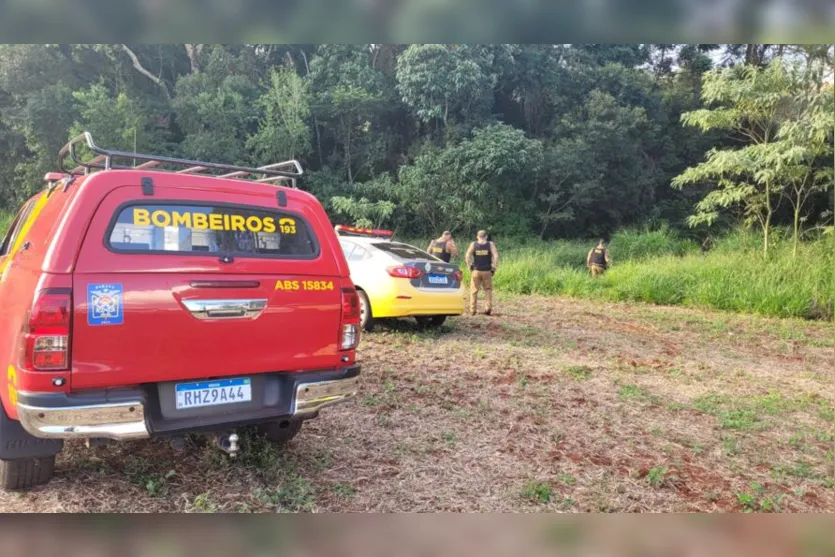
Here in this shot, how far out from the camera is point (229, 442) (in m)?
2.96

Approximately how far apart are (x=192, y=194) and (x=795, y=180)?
1477cm

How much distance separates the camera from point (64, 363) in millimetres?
2391

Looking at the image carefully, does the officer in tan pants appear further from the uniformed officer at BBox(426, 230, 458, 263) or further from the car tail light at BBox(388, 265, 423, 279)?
the car tail light at BBox(388, 265, 423, 279)

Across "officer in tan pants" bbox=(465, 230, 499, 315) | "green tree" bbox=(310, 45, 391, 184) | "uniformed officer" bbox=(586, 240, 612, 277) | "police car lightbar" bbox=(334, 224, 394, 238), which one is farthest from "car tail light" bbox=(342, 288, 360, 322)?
"green tree" bbox=(310, 45, 391, 184)

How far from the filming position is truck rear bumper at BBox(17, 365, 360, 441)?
238cm

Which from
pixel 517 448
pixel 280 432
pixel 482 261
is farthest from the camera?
pixel 482 261

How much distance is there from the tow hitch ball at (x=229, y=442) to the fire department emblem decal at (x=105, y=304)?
0.83 m

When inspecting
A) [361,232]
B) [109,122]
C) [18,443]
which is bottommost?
[18,443]

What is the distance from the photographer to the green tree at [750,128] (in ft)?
43.5

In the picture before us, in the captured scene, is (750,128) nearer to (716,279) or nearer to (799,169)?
(799,169)

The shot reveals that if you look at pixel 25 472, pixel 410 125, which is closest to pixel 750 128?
pixel 410 125

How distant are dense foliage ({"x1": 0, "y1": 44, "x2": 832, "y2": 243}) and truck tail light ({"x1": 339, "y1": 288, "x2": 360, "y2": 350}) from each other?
1649 cm

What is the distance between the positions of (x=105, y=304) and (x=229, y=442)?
0.97 metres

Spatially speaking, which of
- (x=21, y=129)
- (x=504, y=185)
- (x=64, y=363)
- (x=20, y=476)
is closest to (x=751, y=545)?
(x=64, y=363)
